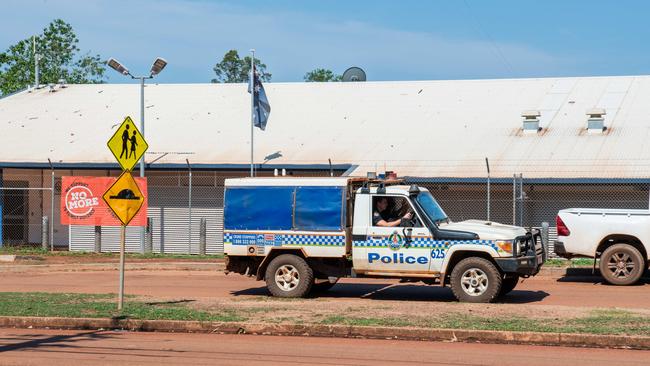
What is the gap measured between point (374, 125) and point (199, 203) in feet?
22.4

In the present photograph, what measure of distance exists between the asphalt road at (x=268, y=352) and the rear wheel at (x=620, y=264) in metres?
8.78

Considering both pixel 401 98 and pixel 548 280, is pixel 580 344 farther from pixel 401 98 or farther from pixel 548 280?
pixel 401 98

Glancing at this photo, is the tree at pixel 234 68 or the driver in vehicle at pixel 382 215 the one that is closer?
the driver in vehicle at pixel 382 215

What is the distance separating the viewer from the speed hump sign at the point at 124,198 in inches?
603

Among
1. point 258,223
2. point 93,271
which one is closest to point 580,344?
point 258,223

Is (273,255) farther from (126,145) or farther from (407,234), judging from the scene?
(126,145)

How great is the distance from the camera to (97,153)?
33312 mm

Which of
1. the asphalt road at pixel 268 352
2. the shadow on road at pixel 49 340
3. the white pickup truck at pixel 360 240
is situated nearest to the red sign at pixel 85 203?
the white pickup truck at pixel 360 240

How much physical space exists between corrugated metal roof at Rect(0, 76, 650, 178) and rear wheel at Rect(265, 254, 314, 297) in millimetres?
11762

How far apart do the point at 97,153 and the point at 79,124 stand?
380cm

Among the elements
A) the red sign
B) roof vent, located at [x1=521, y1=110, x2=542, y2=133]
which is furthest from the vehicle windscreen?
the red sign

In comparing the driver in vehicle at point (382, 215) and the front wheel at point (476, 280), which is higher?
the driver in vehicle at point (382, 215)

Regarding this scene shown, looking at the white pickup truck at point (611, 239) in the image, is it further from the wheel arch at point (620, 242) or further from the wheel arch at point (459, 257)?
the wheel arch at point (459, 257)

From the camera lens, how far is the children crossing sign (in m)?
15.4
